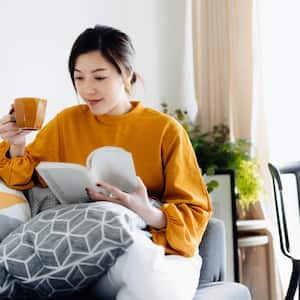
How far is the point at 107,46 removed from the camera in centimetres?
157

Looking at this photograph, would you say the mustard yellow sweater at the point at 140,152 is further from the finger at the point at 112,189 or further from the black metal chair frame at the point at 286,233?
the black metal chair frame at the point at 286,233

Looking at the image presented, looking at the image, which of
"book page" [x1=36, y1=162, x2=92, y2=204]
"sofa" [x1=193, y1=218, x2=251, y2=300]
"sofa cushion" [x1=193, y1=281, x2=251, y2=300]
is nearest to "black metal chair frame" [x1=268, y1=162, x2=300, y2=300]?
"sofa" [x1=193, y1=218, x2=251, y2=300]

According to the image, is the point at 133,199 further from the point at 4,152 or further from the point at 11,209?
the point at 4,152

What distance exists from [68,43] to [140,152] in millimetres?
1038

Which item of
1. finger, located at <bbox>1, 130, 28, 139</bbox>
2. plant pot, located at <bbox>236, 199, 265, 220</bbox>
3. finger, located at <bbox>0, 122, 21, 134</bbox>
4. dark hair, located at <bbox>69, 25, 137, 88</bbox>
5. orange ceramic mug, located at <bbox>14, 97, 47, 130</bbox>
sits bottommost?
plant pot, located at <bbox>236, 199, 265, 220</bbox>

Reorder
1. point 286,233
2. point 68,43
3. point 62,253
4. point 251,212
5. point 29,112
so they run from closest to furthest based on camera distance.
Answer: point 62,253
point 29,112
point 286,233
point 68,43
point 251,212

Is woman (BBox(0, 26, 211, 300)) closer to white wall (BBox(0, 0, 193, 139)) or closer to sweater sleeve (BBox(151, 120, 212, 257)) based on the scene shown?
sweater sleeve (BBox(151, 120, 212, 257))

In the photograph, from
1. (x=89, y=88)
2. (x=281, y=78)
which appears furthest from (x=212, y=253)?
(x=281, y=78)

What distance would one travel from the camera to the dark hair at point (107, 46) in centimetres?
157

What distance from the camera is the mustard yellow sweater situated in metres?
1.56

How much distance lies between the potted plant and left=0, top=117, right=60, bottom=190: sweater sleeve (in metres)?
0.97

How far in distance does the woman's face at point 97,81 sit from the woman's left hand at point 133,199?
28 centimetres

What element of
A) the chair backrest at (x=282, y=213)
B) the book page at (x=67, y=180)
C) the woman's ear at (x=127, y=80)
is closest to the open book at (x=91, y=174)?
the book page at (x=67, y=180)

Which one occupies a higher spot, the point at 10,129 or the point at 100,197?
the point at 10,129
